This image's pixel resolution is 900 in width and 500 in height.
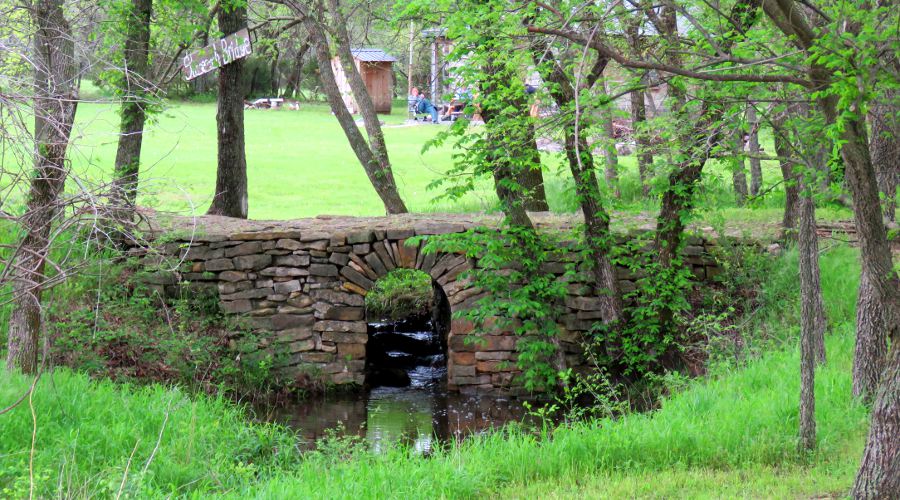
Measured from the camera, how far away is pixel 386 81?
32.9 m

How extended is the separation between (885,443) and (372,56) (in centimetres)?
2891

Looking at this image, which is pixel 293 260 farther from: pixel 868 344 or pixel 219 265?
pixel 868 344

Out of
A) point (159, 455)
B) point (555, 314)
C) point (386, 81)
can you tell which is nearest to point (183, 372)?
point (159, 455)

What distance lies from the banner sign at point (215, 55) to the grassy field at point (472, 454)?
10.8 feet

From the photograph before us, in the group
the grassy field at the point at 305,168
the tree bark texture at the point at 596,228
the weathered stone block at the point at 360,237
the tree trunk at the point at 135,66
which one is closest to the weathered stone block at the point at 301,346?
the weathered stone block at the point at 360,237

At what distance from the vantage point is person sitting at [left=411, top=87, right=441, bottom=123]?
96.3 ft

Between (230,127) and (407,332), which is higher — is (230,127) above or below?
above

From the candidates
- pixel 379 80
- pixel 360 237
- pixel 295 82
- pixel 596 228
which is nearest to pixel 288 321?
pixel 360 237

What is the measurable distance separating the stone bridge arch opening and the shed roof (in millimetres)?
18490

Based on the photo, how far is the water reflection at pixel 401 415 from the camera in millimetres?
8172

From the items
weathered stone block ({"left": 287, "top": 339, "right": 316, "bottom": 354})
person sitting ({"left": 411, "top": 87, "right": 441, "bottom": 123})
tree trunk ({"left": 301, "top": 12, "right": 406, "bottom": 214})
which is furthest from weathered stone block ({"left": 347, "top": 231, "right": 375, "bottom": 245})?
person sitting ({"left": 411, "top": 87, "right": 441, "bottom": 123})

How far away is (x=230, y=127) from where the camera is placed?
11180 mm

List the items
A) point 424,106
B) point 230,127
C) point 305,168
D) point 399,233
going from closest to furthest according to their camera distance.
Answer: point 399,233, point 230,127, point 305,168, point 424,106

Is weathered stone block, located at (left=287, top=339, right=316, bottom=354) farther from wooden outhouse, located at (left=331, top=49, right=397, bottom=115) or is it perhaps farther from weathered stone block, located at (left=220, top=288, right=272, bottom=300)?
wooden outhouse, located at (left=331, top=49, right=397, bottom=115)
